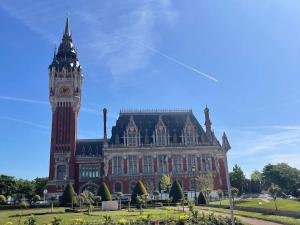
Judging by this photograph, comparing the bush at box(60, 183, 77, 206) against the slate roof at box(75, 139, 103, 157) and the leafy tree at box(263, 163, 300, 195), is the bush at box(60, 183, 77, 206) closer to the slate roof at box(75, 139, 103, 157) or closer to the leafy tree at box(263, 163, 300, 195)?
the slate roof at box(75, 139, 103, 157)

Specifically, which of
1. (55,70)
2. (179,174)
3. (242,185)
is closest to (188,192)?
(179,174)

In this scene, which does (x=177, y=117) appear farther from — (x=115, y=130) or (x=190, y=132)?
(x=115, y=130)

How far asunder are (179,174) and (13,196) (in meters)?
53.8

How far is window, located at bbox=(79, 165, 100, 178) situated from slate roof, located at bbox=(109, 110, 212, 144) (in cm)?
702

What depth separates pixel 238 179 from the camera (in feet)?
351

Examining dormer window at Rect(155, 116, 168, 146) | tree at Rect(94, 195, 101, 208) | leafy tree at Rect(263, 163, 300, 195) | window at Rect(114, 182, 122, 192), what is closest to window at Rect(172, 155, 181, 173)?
dormer window at Rect(155, 116, 168, 146)

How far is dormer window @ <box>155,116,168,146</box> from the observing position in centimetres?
8188

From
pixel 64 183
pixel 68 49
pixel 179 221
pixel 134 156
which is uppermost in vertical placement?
pixel 68 49

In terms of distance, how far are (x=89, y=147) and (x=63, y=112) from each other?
33.6ft

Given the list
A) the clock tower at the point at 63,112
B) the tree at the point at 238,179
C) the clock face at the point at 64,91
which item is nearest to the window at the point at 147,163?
the clock tower at the point at 63,112

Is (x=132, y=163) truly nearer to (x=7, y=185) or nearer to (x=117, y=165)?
(x=117, y=165)

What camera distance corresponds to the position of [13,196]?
103 m

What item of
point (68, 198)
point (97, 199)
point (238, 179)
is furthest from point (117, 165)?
point (238, 179)

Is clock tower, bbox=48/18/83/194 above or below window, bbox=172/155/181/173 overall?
above
